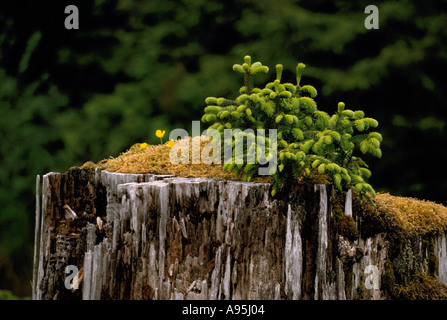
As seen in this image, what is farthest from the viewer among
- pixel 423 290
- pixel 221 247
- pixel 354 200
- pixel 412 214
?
pixel 412 214

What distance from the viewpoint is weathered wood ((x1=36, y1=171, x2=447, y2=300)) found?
2512mm

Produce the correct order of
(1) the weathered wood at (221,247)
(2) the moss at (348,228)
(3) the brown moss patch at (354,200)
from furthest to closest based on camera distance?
(3) the brown moss patch at (354,200) < (2) the moss at (348,228) < (1) the weathered wood at (221,247)

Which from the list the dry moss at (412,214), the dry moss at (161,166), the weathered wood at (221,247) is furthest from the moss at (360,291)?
the dry moss at (161,166)

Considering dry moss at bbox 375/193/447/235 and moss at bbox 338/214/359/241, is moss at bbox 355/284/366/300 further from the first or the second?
dry moss at bbox 375/193/447/235

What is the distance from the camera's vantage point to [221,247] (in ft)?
8.29

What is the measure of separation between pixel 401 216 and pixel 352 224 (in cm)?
63

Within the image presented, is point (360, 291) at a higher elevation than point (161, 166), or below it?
below

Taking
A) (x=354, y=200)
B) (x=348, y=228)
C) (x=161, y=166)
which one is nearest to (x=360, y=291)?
(x=348, y=228)

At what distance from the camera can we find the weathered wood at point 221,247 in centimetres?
251

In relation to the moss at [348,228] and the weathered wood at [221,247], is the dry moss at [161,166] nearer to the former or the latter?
the weathered wood at [221,247]

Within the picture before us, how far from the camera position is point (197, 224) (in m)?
2.56

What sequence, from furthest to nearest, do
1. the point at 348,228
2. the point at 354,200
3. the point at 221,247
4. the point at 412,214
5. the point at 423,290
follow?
the point at 412,214 < the point at 423,290 < the point at 354,200 < the point at 348,228 < the point at 221,247

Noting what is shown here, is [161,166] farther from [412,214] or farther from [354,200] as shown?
[412,214]
